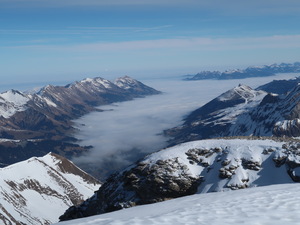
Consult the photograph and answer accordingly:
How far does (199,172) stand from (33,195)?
13726cm

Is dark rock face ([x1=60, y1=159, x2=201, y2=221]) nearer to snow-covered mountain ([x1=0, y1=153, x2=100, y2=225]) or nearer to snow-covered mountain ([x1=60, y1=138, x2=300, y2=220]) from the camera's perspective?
snow-covered mountain ([x1=60, y1=138, x2=300, y2=220])

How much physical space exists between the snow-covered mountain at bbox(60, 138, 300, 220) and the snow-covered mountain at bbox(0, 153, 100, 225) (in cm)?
9144

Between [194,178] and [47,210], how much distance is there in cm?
12681

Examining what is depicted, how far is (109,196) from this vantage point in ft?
205

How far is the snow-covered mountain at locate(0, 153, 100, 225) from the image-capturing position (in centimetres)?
14750

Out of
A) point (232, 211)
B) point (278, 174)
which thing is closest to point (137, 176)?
point (278, 174)

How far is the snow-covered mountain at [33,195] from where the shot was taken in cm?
14750

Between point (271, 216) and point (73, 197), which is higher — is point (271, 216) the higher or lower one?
the higher one

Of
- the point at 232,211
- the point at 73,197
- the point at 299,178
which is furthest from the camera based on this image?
the point at 73,197

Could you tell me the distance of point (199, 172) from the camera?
6134 centimetres

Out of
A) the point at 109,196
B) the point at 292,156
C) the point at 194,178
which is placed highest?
the point at 292,156

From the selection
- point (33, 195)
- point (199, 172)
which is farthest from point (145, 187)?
point (33, 195)

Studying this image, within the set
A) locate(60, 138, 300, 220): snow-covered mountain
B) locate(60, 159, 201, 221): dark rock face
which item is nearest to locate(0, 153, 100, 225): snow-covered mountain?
locate(60, 159, 201, 221): dark rock face

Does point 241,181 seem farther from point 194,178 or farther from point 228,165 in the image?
point 194,178
